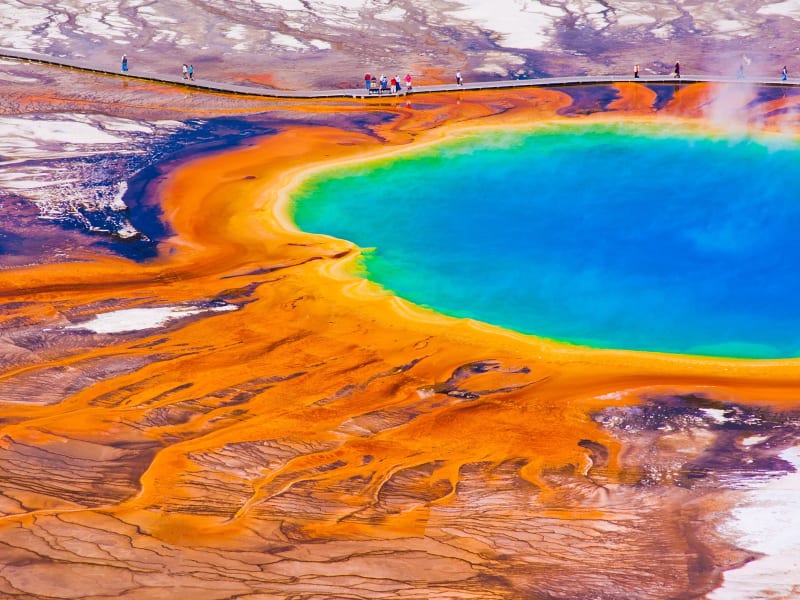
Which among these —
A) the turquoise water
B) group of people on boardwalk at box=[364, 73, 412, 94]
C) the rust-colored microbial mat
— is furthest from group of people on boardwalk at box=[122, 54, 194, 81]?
the rust-colored microbial mat

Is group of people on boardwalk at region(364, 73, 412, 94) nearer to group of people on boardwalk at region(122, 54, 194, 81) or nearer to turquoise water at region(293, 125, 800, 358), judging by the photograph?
turquoise water at region(293, 125, 800, 358)

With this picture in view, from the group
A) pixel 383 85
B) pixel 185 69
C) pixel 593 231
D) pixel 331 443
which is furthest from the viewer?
pixel 185 69

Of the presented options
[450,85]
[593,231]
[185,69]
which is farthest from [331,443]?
[185,69]

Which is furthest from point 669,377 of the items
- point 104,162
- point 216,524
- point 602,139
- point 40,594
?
point 104,162

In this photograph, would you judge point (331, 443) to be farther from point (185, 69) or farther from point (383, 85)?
point (185, 69)

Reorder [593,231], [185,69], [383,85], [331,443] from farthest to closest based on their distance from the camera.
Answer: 1. [185,69]
2. [383,85]
3. [593,231]
4. [331,443]

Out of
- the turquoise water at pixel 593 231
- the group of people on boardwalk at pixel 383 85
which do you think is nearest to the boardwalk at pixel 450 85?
the group of people on boardwalk at pixel 383 85

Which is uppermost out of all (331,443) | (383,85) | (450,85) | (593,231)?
(450,85)

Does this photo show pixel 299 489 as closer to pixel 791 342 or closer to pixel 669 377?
pixel 669 377
